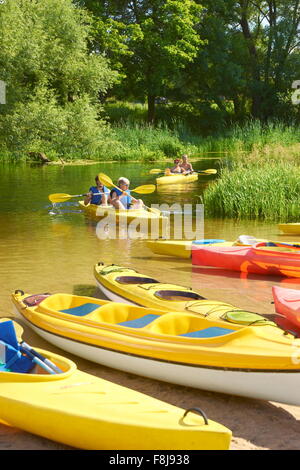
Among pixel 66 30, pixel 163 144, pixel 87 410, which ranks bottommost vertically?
pixel 87 410

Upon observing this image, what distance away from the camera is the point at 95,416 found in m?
3.27

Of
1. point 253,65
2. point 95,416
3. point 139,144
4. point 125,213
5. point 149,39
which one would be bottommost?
point 95,416

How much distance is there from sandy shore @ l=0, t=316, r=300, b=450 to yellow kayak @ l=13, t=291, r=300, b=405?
0.32ft

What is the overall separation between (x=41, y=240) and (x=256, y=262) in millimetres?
3775

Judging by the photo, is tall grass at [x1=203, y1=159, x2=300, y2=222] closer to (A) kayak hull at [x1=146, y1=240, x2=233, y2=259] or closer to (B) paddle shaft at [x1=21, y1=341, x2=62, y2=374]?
(A) kayak hull at [x1=146, y1=240, x2=233, y2=259]

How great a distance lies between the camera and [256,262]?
749 cm

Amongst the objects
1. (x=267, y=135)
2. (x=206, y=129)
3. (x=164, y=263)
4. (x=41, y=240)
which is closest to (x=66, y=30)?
(x=267, y=135)

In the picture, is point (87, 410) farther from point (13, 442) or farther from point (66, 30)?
point (66, 30)

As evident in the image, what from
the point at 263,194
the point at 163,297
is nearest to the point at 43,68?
the point at 263,194

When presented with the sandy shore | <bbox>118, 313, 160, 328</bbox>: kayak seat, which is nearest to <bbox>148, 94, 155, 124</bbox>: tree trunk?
<bbox>118, 313, 160, 328</bbox>: kayak seat

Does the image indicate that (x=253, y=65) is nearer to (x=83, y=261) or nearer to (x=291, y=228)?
(x=291, y=228)

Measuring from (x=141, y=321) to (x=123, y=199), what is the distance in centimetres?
677

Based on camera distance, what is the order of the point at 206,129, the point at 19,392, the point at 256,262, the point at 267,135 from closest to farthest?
1. the point at 19,392
2. the point at 256,262
3. the point at 267,135
4. the point at 206,129

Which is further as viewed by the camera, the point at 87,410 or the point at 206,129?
Answer: the point at 206,129
